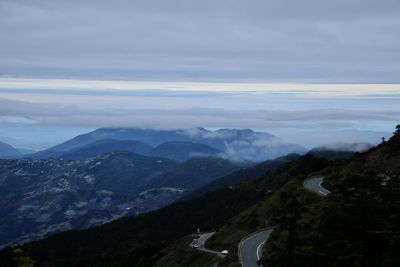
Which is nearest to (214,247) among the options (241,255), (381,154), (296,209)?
(241,255)

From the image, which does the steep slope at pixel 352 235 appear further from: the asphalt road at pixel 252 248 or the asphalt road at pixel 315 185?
the asphalt road at pixel 315 185

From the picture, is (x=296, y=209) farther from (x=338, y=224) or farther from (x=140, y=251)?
(x=140, y=251)

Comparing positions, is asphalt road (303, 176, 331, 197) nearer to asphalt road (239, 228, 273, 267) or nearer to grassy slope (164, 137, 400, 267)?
grassy slope (164, 137, 400, 267)

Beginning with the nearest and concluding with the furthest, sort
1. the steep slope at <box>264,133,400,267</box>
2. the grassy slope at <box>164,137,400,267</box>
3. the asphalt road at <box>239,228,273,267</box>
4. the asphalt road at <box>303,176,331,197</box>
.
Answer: the steep slope at <box>264,133,400,267</box> → the asphalt road at <box>239,228,273,267</box> → the grassy slope at <box>164,137,400,267</box> → the asphalt road at <box>303,176,331,197</box>

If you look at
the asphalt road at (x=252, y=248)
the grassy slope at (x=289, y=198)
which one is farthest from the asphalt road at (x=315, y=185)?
the asphalt road at (x=252, y=248)

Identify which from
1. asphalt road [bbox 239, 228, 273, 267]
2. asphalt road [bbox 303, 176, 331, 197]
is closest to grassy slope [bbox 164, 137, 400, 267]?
asphalt road [bbox 303, 176, 331, 197]

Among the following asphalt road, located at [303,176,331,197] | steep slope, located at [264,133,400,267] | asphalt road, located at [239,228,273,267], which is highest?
steep slope, located at [264,133,400,267]

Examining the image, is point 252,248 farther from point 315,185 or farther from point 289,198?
point 315,185
